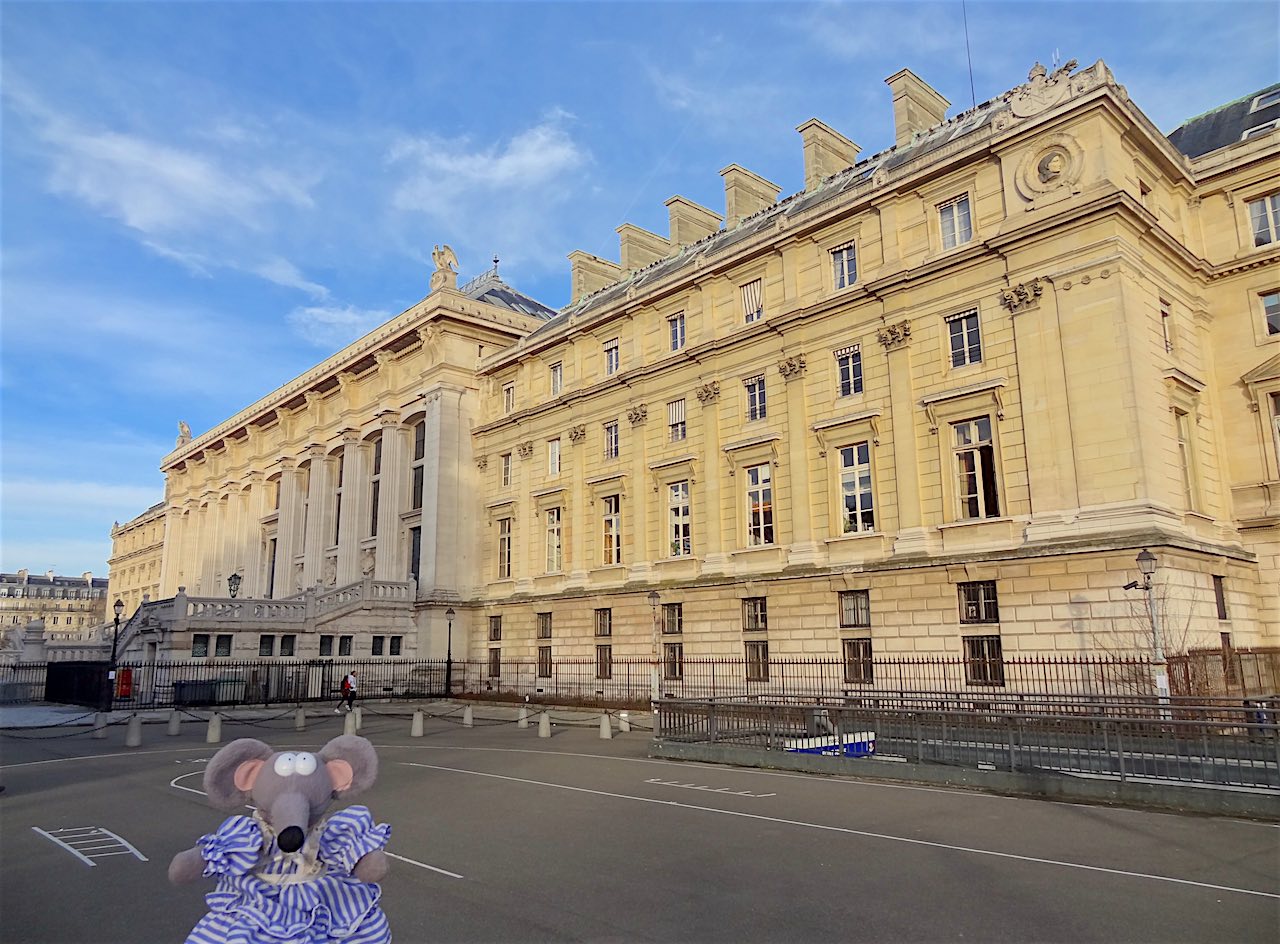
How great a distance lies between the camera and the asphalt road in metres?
7.29

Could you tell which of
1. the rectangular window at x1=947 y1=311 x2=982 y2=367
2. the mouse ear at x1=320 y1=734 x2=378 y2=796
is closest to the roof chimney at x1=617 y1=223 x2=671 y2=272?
the rectangular window at x1=947 y1=311 x2=982 y2=367

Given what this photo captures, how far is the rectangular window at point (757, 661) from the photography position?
97.8 feet

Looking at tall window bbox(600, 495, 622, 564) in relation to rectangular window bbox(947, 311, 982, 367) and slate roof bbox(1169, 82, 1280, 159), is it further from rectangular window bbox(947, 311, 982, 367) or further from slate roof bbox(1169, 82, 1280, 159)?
slate roof bbox(1169, 82, 1280, 159)

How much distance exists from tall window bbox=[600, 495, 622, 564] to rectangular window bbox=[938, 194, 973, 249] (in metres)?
16.8

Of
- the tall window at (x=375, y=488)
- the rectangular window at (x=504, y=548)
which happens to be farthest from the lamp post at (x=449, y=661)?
the tall window at (x=375, y=488)

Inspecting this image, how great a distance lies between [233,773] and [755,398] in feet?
96.7

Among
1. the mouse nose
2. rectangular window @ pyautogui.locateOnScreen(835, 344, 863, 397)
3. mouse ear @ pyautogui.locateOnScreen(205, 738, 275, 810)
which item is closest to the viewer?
the mouse nose

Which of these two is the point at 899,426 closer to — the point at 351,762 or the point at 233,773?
the point at 351,762

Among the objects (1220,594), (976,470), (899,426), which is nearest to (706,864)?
(976,470)

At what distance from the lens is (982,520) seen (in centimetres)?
2489

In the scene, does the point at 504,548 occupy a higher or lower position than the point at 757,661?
higher

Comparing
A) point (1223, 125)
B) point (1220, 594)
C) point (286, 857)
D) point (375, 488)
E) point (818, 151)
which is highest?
point (818, 151)

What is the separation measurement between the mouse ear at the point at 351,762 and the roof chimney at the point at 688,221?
134 feet

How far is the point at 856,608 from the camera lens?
1088 inches
